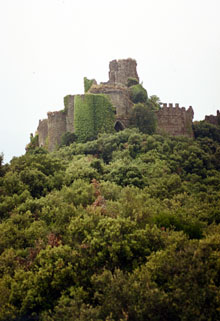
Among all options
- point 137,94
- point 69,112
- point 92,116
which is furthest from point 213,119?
point 69,112

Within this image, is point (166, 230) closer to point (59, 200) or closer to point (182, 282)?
point (182, 282)

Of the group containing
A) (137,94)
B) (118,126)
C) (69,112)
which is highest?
(137,94)

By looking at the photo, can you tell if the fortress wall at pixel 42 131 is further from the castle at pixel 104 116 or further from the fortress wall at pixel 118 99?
the fortress wall at pixel 118 99

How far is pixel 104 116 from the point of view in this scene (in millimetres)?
50219

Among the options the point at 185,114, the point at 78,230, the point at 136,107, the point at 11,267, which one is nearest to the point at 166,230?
the point at 78,230

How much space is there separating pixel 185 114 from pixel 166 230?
30.4 metres

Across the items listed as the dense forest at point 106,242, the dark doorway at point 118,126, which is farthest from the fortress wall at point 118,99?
the dense forest at point 106,242

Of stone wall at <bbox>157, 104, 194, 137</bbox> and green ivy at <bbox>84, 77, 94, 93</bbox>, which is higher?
green ivy at <bbox>84, 77, 94, 93</bbox>

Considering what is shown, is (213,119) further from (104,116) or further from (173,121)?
(104,116)

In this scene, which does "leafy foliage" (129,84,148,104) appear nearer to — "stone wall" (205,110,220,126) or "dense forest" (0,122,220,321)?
"stone wall" (205,110,220,126)

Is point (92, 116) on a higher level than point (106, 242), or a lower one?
higher

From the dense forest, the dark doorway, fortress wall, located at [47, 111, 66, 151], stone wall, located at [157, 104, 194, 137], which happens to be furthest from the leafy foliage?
the dense forest

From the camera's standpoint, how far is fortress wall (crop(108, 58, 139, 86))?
5975 centimetres

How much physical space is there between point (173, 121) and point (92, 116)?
31.8 ft
